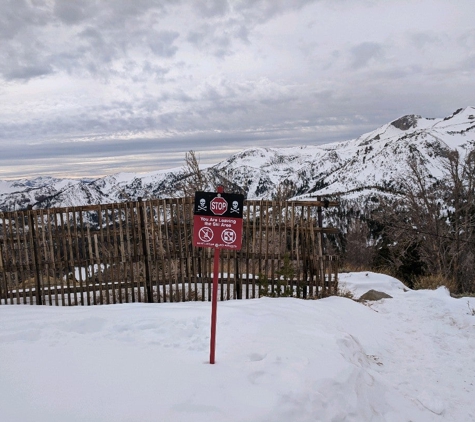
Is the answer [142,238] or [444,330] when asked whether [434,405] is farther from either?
[142,238]

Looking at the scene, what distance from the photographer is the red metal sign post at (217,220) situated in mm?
4051

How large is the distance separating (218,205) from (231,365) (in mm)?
1780

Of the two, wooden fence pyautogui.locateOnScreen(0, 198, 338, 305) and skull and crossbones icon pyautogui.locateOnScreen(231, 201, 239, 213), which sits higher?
skull and crossbones icon pyautogui.locateOnScreen(231, 201, 239, 213)

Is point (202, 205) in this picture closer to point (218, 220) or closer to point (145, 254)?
point (218, 220)

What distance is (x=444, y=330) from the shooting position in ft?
21.7

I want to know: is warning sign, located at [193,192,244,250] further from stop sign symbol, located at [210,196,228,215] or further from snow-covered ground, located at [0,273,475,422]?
snow-covered ground, located at [0,273,475,422]

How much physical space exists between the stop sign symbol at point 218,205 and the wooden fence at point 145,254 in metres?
2.92

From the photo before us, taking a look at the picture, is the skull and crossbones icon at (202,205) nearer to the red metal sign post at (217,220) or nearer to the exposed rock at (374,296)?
the red metal sign post at (217,220)

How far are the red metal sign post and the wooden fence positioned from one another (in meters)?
2.92

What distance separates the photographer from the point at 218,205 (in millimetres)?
4082

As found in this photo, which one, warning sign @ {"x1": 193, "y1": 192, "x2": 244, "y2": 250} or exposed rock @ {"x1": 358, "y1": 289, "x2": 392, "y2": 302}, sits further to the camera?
exposed rock @ {"x1": 358, "y1": 289, "x2": 392, "y2": 302}

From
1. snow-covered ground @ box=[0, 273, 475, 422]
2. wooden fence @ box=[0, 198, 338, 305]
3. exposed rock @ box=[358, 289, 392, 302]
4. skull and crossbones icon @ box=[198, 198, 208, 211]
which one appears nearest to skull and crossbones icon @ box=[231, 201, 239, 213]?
skull and crossbones icon @ box=[198, 198, 208, 211]

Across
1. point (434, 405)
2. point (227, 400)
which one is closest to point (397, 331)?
point (434, 405)

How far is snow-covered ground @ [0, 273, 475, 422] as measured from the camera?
307 cm
